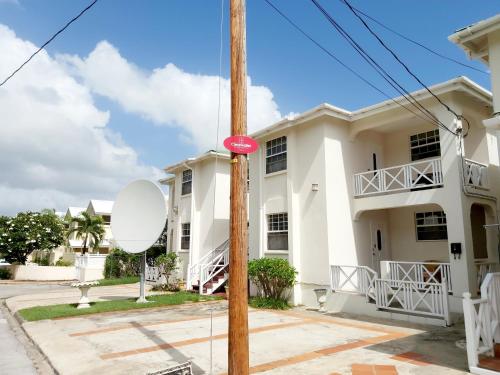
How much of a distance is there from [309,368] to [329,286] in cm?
657

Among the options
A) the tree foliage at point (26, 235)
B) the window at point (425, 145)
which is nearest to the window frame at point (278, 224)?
the window at point (425, 145)

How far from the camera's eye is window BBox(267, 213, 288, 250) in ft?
46.9

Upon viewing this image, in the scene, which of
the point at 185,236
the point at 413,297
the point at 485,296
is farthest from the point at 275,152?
the point at 485,296

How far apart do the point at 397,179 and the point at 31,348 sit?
12247 millimetres

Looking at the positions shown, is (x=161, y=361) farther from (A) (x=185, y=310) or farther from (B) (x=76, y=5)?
(B) (x=76, y=5)

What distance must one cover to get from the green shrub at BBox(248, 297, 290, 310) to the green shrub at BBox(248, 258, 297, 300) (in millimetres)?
314

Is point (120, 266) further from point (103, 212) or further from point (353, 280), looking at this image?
point (103, 212)

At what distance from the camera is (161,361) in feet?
21.7

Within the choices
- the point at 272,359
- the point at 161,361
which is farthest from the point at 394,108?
the point at 161,361

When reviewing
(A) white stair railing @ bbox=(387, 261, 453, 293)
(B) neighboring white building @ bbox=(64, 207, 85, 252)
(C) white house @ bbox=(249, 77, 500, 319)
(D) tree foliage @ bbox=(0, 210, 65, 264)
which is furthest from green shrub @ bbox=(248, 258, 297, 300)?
(B) neighboring white building @ bbox=(64, 207, 85, 252)

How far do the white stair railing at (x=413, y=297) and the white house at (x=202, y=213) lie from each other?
886 cm

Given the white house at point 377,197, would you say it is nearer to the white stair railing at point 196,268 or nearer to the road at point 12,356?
the white stair railing at point 196,268

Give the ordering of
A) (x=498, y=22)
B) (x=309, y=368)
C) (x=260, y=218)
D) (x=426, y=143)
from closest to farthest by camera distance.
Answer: (x=309, y=368), (x=498, y=22), (x=426, y=143), (x=260, y=218)

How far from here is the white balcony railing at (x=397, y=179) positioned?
458 inches
